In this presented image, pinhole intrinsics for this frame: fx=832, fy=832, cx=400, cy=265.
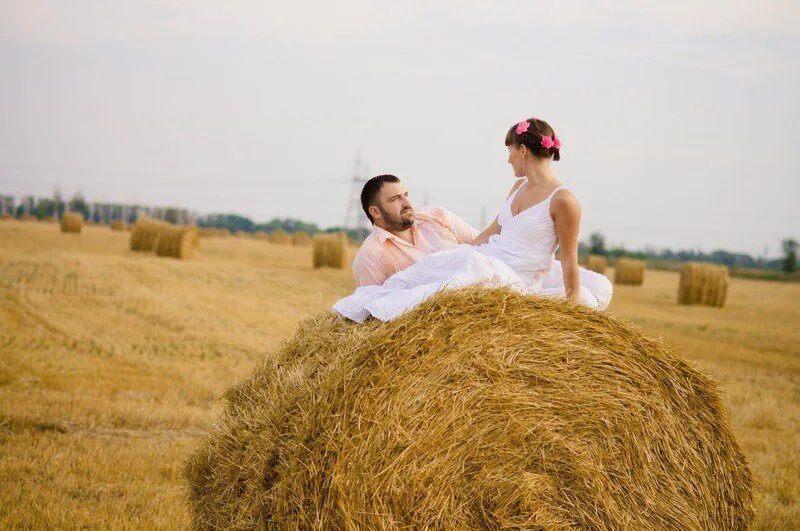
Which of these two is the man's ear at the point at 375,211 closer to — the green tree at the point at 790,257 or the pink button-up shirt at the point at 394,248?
the pink button-up shirt at the point at 394,248

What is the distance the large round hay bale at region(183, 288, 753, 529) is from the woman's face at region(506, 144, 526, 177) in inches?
39.9

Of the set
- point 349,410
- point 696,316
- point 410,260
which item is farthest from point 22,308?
point 696,316

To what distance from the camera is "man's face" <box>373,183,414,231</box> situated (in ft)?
16.2

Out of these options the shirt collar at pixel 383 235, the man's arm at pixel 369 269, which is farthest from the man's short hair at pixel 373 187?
the man's arm at pixel 369 269

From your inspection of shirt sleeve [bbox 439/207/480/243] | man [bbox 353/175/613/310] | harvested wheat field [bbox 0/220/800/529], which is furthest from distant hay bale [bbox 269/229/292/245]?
man [bbox 353/175/613/310]

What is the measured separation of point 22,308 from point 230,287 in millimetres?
7274

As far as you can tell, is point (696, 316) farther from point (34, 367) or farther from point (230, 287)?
point (34, 367)

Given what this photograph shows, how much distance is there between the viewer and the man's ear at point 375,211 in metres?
4.98

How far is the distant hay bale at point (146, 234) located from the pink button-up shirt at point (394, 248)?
1024 inches

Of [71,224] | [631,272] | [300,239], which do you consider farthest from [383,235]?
[300,239]

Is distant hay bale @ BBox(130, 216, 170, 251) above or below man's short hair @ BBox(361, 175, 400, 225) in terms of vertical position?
below

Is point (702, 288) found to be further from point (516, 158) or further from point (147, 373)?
point (516, 158)

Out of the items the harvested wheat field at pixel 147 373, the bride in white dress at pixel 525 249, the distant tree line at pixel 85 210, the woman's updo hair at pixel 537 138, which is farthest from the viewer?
the distant tree line at pixel 85 210

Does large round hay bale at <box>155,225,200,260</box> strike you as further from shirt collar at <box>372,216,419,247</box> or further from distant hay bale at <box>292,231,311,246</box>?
shirt collar at <box>372,216,419,247</box>
